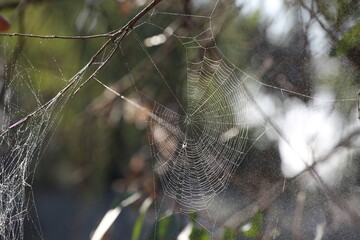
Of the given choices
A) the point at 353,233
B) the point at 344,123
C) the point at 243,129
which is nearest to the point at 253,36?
the point at 243,129

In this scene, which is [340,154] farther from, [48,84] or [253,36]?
[48,84]

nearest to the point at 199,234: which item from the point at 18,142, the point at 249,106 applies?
the point at 249,106

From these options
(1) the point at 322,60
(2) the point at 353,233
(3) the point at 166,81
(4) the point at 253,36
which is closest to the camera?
(2) the point at 353,233

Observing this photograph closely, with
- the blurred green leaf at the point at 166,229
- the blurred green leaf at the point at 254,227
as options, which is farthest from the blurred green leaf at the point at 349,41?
the blurred green leaf at the point at 166,229

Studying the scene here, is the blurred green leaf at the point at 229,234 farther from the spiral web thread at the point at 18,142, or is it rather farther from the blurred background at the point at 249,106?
the spiral web thread at the point at 18,142

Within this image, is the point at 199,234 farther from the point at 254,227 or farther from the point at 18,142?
the point at 18,142

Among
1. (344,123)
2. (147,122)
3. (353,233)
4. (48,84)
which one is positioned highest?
(48,84)

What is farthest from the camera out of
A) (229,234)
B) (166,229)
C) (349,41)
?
(166,229)
